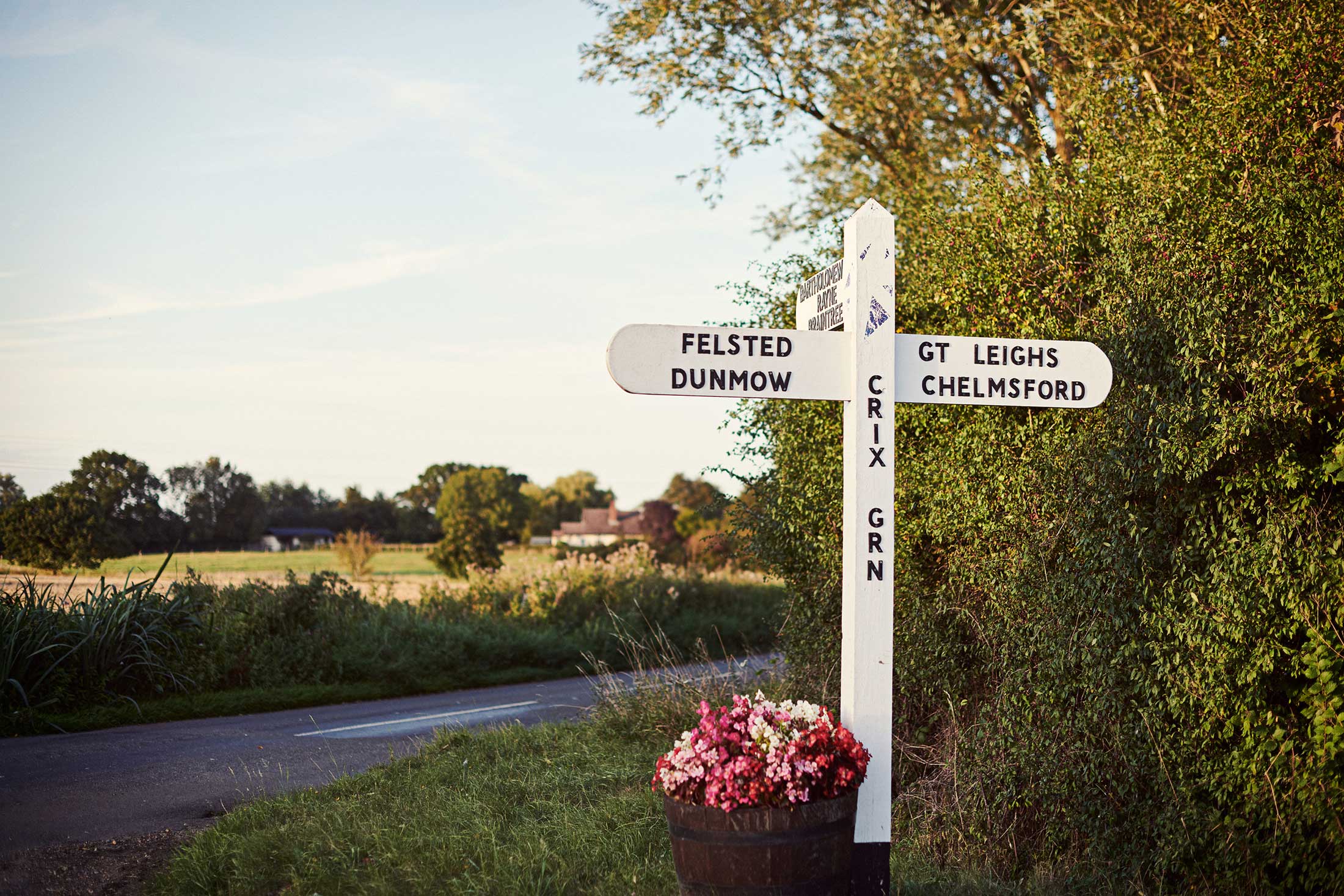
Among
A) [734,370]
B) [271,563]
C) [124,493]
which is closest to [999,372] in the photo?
[734,370]

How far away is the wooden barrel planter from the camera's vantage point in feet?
12.7

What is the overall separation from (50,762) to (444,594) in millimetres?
10570

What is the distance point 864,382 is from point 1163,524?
2.26 m

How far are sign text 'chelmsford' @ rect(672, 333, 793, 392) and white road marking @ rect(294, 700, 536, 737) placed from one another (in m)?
7.31

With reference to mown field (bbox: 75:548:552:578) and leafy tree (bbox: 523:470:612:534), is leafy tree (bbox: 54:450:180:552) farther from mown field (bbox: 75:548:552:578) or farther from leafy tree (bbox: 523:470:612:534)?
leafy tree (bbox: 523:470:612:534)

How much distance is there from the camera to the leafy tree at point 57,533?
1387 cm

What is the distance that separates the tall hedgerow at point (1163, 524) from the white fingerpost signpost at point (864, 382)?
132cm

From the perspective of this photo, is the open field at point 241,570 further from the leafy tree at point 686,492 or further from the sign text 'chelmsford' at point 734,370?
the leafy tree at point 686,492

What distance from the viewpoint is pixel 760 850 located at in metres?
3.86

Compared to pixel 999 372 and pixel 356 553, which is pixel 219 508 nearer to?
pixel 356 553

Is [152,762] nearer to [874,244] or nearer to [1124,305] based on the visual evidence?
[874,244]

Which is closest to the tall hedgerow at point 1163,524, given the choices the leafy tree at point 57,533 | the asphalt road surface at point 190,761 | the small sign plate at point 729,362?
the small sign plate at point 729,362

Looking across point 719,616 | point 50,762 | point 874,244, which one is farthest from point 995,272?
point 719,616

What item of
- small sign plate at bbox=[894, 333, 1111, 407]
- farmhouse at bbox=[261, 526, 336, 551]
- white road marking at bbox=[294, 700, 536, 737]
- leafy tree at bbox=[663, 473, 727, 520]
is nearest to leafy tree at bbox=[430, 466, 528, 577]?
farmhouse at bbox=[261, 526, 336, 551]
